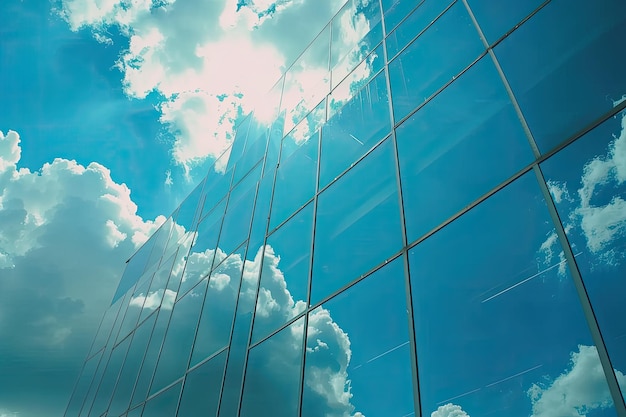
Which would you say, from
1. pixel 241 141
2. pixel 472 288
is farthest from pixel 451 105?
pixel 241 141

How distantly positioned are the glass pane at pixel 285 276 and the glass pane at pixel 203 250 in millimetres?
3597

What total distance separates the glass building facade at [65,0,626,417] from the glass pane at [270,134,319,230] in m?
0.05

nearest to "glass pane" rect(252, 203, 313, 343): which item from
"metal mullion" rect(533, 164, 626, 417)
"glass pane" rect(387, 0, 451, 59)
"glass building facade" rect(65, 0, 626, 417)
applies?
"glass building facade" rect(65, 0, 626, 417)

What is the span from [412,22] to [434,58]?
5.85 ft

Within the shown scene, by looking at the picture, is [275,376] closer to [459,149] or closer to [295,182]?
[295,182]

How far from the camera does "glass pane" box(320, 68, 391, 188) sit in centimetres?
745

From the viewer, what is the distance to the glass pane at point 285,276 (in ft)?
23.3

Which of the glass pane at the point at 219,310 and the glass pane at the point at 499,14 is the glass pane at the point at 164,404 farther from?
the glass pane at the point at 499,14

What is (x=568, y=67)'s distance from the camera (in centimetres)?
454

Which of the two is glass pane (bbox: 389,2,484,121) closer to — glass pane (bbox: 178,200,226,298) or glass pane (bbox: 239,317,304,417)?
glass pane (bbox: 239,317,304,417)

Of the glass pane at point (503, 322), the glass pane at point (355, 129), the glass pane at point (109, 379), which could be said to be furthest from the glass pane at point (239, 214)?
the glass pane at point (503, 322)

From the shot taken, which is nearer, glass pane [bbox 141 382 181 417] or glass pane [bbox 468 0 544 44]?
glass pane [bbox 468 0 544 44]

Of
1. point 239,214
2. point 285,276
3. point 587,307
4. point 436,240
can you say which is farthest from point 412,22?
point 587,307

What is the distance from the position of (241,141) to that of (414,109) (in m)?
9.48
